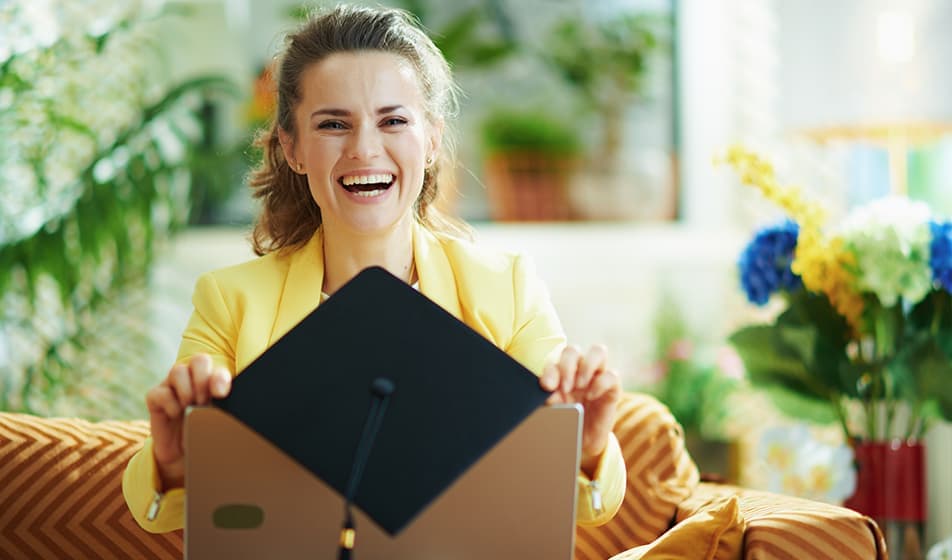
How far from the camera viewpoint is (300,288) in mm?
1539

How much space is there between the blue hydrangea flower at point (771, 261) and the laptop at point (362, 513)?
109cm

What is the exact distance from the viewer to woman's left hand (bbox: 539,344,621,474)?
1206 mm

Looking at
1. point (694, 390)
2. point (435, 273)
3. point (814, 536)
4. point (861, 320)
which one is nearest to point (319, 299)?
point (435, 273)

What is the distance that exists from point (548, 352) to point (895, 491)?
36.0 inches

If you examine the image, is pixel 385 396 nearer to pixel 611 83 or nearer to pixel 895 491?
pixel 895 491

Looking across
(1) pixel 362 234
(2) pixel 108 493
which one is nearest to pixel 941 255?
(1) pixel 362 234

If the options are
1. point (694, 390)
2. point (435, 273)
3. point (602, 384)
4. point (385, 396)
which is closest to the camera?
point (385, 396)

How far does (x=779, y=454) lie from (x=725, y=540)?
72cm

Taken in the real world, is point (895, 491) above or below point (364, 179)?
below

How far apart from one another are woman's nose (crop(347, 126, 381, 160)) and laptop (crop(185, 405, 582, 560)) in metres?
0.44

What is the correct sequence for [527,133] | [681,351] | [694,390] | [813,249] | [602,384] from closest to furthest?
[602,384], [813,249], [694,390], [681,351], [527,133]

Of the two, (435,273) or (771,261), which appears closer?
(435,273)

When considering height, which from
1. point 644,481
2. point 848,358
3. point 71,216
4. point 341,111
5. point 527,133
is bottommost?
point 644,481

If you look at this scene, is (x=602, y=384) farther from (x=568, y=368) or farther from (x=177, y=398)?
(x=177, y=398)
